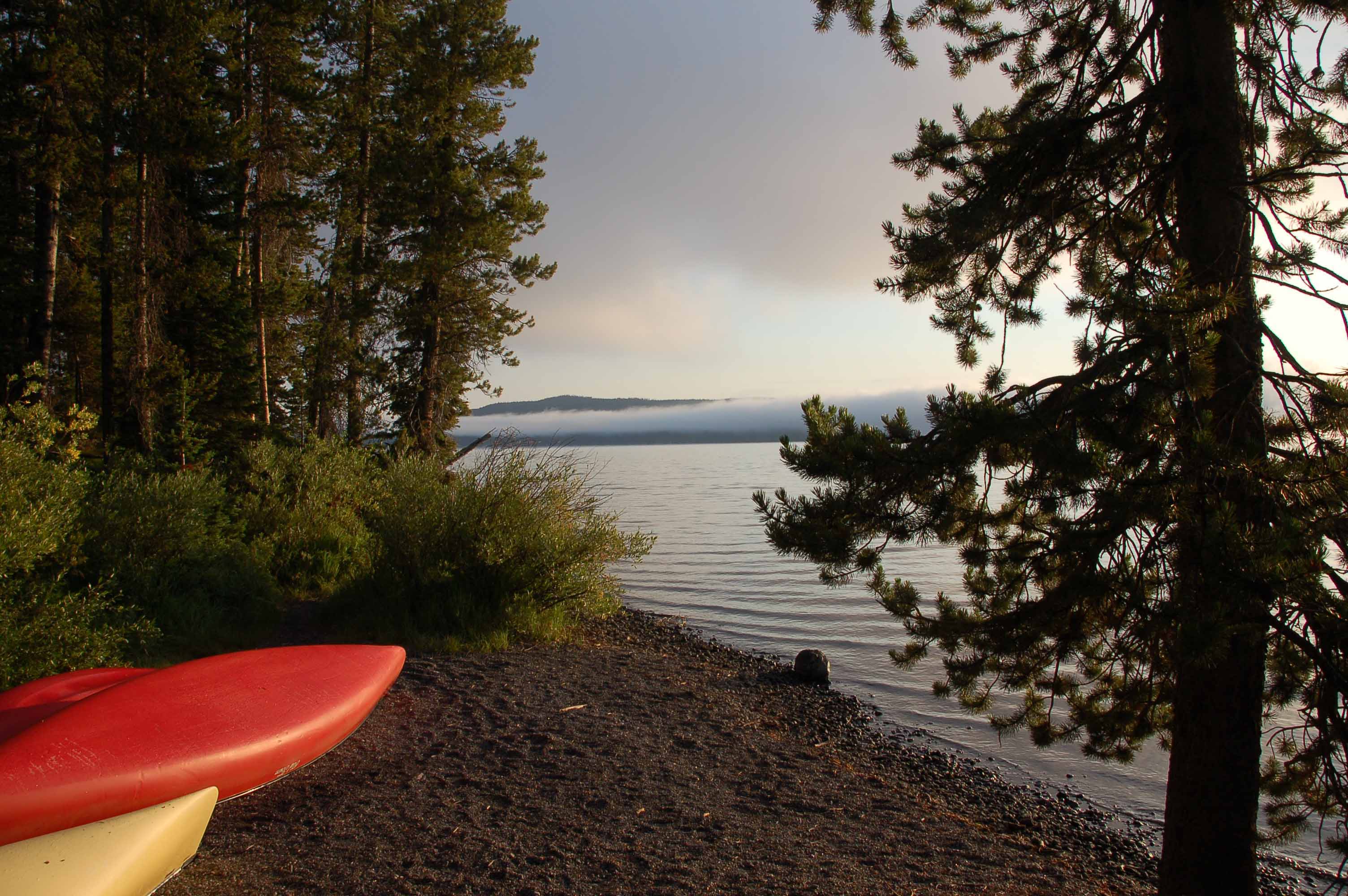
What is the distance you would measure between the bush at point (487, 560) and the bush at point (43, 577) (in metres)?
2.64

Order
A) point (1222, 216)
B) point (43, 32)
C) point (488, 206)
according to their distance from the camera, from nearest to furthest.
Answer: point (1222, 216), point (43, 32), point (488, 206)

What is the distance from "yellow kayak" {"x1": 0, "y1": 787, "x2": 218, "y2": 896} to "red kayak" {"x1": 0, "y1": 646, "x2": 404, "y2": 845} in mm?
A: 129

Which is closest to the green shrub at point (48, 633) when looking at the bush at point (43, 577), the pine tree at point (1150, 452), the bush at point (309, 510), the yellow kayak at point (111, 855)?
the bush at point (43, 577)

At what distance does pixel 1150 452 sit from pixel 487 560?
727cm

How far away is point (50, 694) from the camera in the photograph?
15.8ft

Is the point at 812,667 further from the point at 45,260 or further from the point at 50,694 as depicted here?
the point at 45,260

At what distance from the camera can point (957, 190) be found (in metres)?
4.85

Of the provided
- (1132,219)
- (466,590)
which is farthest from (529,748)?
(1132,219)

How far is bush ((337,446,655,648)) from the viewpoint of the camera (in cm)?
918

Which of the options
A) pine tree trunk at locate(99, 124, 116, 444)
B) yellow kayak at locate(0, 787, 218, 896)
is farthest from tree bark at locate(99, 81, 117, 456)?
yellow kayak at locate(0, 787, 218, 896)

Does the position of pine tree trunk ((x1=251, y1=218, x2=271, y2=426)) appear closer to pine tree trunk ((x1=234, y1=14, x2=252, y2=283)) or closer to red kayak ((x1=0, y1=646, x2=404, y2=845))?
pine tree trunk ((x1=234, y1=14, x2=252, y2=283))

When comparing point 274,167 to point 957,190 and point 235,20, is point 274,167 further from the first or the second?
point 957,190

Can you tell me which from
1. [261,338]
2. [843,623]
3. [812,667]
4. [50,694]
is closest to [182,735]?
[50,694]

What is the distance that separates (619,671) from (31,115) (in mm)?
16142
